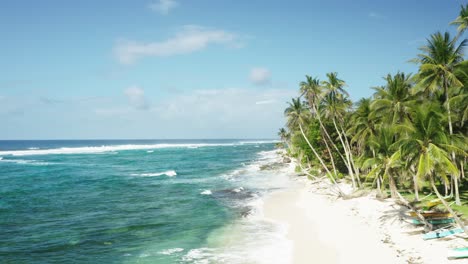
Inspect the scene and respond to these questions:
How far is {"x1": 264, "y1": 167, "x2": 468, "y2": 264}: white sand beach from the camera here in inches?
631

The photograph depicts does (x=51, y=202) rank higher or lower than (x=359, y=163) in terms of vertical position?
lower

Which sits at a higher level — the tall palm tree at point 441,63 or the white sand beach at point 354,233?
the tall palm tree at point 441,63

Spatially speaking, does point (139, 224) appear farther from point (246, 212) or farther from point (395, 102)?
point (395, 102)

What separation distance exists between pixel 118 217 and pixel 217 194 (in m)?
13.1

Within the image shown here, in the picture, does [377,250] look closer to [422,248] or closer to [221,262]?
[422,248]

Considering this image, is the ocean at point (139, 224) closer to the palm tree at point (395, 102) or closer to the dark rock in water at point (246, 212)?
the dark rock in water at point (246, 212)

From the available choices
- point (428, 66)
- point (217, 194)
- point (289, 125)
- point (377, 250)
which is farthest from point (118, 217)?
point (289, 125)

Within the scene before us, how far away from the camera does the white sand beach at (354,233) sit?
1603 cm

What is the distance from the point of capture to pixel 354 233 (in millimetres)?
20391

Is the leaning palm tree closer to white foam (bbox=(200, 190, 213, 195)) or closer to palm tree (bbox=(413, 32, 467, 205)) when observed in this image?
palm tree (bbox=(413, 32, 467, 205))

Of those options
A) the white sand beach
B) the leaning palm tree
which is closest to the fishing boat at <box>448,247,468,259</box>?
the white sand beach

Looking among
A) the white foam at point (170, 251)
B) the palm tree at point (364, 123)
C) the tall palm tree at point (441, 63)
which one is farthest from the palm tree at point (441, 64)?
the white foam at point (170, 251)

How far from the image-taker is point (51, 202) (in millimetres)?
35062

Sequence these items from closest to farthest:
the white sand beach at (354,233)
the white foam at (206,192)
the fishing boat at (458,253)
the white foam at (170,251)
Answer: the fishing boat at (458,253), the white sand beach at (354,233), the white foam at (170,251), the white foam at (206,192)
